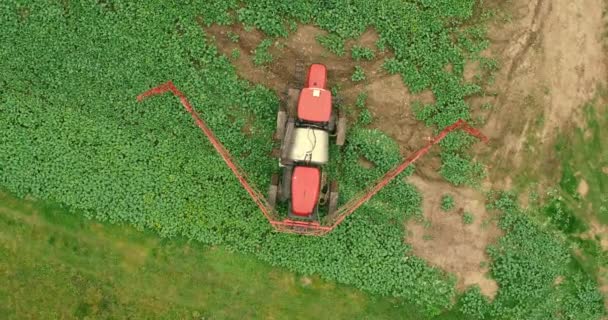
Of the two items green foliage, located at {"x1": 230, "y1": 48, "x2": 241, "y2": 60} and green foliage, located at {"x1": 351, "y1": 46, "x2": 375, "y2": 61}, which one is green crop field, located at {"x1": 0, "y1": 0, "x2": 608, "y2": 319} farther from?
green foliage, located at {"x1": 230, "y1": 48, "x2": 241, "y2": 60}

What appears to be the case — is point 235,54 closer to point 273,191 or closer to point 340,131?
point 340,131

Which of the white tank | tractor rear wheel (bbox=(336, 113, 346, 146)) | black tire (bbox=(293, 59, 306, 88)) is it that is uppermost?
black tire (bbox=(293, 59, 306, 88))

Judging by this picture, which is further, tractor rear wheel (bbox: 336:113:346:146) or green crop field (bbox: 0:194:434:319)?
green crop field (bbox: 0:194:434:319)

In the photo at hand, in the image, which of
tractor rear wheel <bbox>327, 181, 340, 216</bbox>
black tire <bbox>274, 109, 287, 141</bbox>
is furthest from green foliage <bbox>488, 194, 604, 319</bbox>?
black tire <bbox>274, 109, 287, 141</bbox>

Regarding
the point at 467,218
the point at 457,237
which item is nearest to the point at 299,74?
the point at 467,218

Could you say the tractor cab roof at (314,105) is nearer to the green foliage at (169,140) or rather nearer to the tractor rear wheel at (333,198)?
the green foliage at (169,140)
